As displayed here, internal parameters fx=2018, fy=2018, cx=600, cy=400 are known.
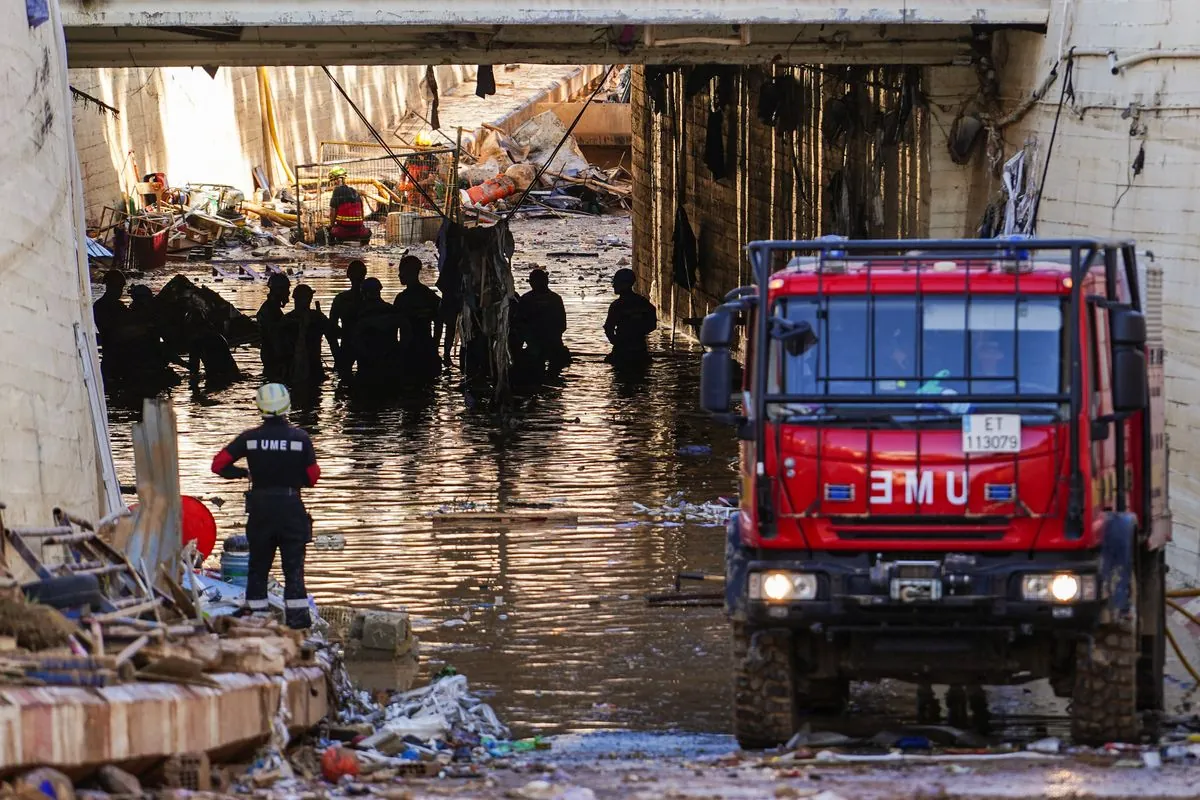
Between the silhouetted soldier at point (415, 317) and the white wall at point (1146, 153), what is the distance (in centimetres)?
847

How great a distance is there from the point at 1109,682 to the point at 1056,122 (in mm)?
7893

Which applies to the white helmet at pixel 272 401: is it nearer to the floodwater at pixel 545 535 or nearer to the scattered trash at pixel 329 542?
the floodwater at pixel 545 535

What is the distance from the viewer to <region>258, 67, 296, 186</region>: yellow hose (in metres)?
49.7

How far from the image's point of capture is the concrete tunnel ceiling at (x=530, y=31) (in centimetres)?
1655

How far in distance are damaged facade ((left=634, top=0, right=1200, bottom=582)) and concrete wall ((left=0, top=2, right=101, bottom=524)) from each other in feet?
23.9

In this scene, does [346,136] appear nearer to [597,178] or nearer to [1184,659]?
[597,178]

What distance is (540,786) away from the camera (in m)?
8.09

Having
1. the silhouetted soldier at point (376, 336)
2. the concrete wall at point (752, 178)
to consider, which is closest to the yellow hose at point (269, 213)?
the concrete wall at point (752, 178)

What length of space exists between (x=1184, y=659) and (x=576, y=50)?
987 centimetres

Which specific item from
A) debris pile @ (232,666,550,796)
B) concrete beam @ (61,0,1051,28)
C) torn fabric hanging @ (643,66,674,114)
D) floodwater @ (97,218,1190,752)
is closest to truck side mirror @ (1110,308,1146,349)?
floodwater @ (97,218,1190,752)

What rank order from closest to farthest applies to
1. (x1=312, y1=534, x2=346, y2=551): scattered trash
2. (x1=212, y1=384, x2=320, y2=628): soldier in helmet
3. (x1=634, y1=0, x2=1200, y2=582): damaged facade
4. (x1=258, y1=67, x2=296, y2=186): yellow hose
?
(x1=212, y1=384, x2=320, y2=628): soldier in helmet, (x1=634, y1=0, x2=1200, y2=582): damaged facade, (x1=312, y1=534, x2=346, y2=551): scattered trash, (x1=258, y1=67, x2=296, y2=186): yellow hose

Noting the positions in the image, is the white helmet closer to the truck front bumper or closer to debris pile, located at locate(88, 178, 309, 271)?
the truck front bumper

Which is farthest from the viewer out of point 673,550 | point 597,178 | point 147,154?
point 597,178

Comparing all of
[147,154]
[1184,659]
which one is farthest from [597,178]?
[1184,659]
